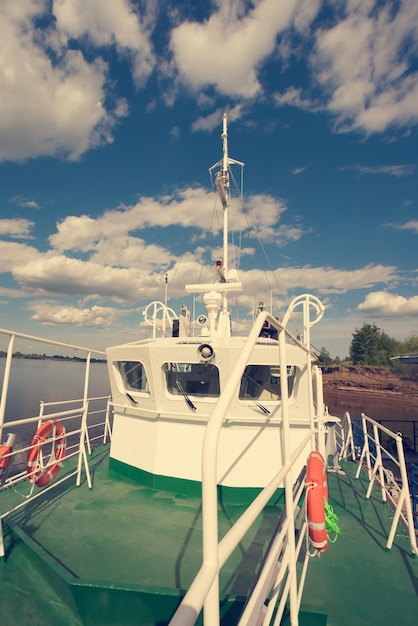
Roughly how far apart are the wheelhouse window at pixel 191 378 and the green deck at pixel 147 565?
2014 mm

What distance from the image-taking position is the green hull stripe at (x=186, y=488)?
6.34 metres

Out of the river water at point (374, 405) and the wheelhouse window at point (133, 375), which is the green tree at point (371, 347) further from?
the wheelhouse window at point (133, 375)

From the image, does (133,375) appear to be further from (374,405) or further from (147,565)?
(374,405)

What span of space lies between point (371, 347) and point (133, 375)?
7802cm

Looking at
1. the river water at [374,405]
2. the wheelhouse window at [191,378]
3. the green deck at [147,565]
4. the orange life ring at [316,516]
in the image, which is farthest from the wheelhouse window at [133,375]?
the river water at [374,405]

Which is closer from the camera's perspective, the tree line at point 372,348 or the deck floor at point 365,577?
the deck floor at point 365,577

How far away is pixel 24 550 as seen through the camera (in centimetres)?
451

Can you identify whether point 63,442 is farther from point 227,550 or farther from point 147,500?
point 227,550

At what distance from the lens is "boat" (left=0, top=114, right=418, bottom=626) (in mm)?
2779

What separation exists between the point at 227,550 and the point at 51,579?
4012mm

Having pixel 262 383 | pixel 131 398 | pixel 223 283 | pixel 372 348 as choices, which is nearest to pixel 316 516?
pixel 262 383

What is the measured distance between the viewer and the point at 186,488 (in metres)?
6.56

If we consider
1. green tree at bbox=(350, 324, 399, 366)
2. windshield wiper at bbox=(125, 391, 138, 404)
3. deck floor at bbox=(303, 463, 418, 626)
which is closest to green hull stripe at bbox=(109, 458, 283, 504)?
windshield wiper at bbox=(125, 391, 138, 404)

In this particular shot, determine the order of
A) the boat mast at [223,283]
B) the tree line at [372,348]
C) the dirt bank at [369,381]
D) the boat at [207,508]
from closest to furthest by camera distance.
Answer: the boat at [207,508], the boat mast at [223,283], the dirt bank at [369,381], the tree line at [372,348]
